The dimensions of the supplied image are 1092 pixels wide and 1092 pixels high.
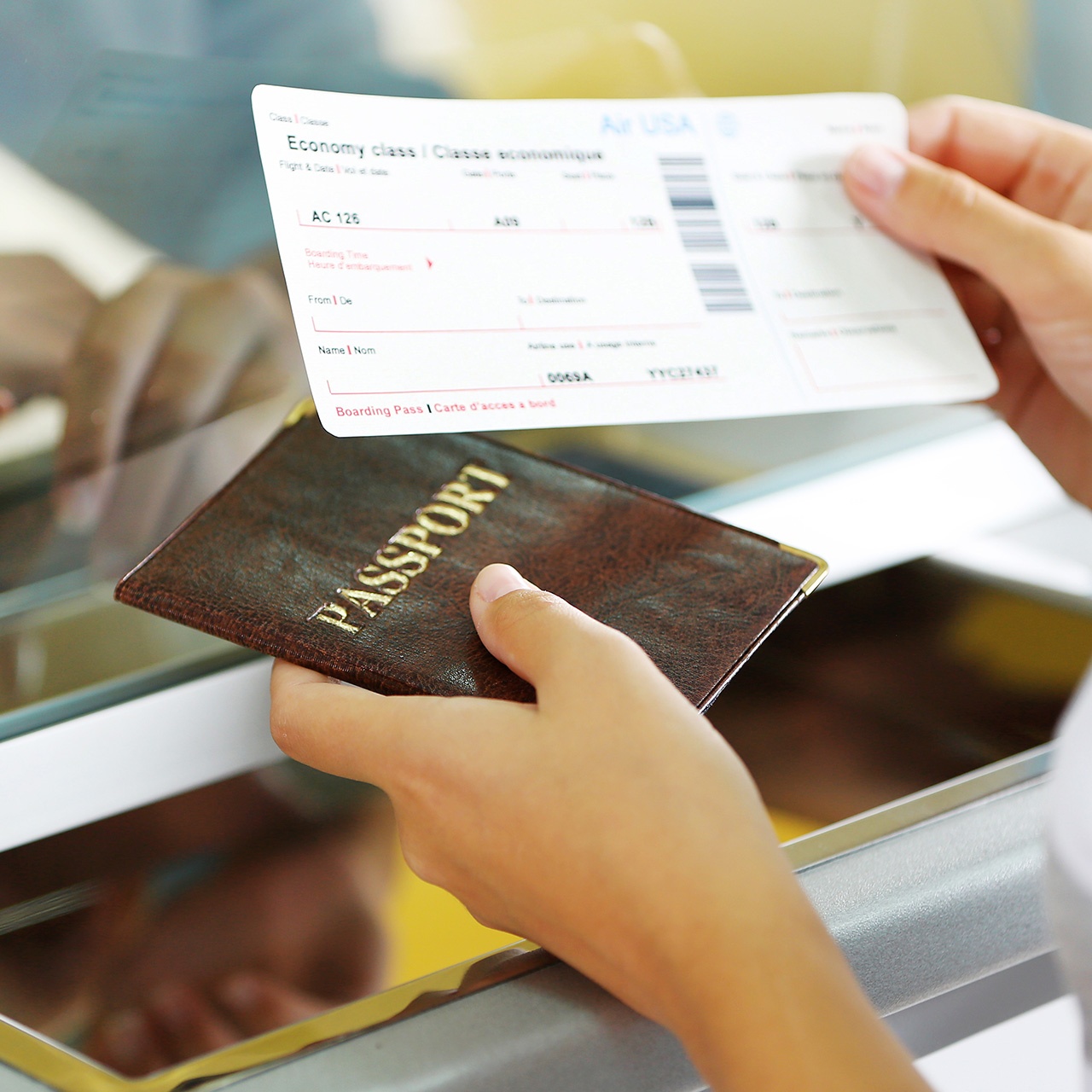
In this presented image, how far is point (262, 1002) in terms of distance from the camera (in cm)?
46

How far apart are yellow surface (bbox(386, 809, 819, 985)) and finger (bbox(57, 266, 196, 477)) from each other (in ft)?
1.02

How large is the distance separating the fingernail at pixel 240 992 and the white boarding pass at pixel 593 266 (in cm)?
25

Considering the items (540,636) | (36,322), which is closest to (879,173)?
(540,636)

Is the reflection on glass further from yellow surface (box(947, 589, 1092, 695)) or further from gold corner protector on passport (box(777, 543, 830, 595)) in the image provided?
yellow surface (box(947, 589, 1092, 695))

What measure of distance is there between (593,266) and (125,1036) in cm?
42

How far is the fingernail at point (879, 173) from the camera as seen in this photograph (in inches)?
25.3

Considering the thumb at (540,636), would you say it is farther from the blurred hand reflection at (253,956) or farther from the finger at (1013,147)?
the finger at (1013,147)

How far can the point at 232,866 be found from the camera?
526mm

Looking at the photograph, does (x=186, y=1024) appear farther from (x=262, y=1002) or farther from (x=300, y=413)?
(x=300, y=413)

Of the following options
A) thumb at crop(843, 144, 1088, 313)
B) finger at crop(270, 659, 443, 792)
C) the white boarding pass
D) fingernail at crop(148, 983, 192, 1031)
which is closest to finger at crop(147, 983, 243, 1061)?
fingernail at crop(148, 983, 192, 1031)

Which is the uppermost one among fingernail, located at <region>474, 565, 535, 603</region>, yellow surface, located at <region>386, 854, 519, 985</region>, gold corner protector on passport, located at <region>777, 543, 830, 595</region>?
gold corner protector on passport, located at <region>777, 543, 830, 595</region>

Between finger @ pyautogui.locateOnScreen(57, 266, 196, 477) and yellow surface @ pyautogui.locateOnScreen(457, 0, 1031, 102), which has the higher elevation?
yellow surface @ pyautogui.locateOnScreen(457, 0, 1031, 102)

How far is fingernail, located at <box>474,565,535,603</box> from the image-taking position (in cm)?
43

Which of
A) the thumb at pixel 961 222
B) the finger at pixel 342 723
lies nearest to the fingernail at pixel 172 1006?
the finger at pixel 342 723
